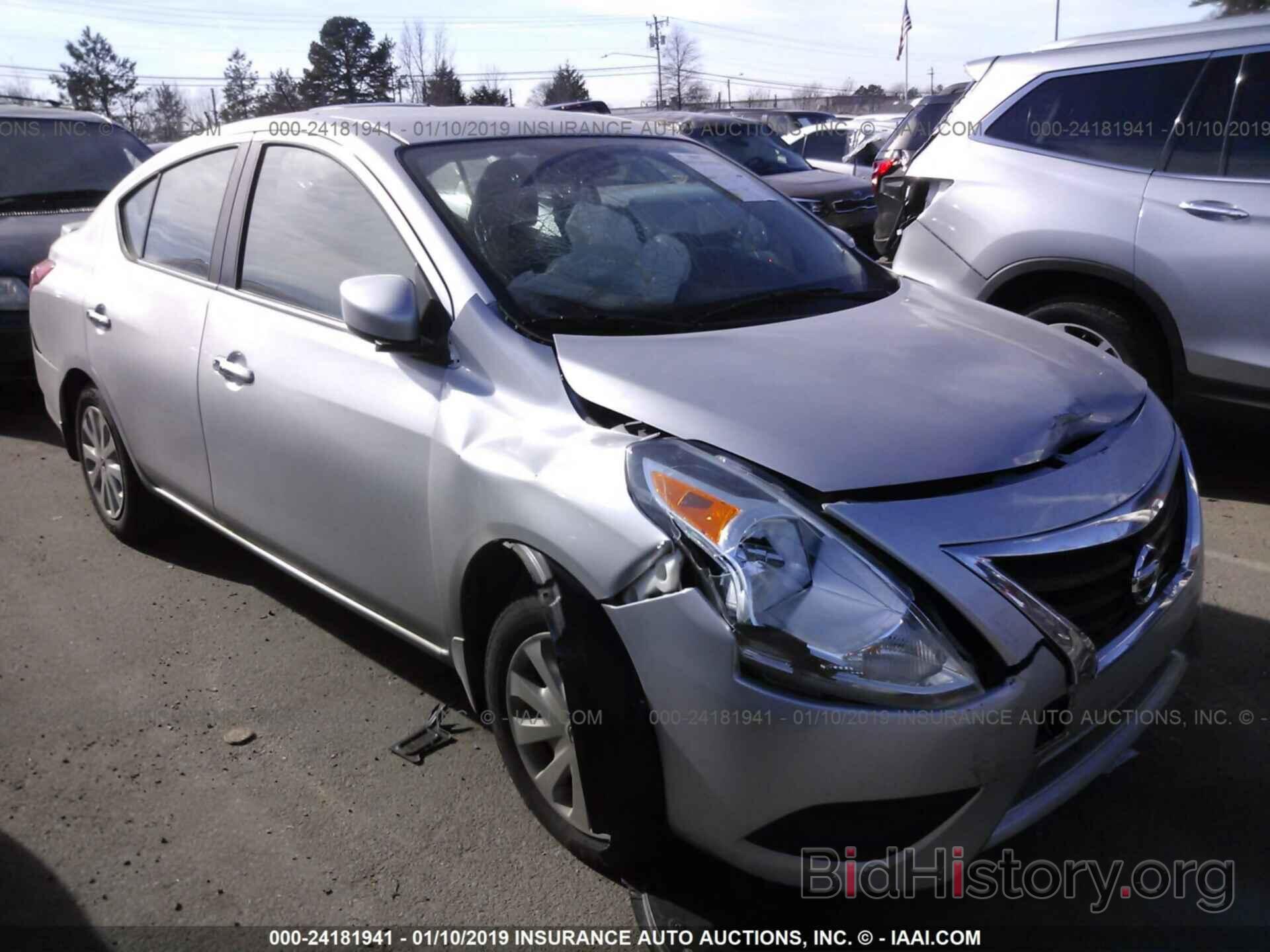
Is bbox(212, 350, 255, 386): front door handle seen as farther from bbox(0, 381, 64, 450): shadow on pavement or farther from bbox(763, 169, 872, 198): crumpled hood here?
bbox(763, 169, 872, 198): crumpled hood

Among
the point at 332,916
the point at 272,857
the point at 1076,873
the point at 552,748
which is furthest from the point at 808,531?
the point at 272,857

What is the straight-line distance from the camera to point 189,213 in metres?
4.06

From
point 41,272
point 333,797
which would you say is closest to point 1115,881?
point 333,797

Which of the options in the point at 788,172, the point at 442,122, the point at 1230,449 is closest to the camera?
the point at 442,122

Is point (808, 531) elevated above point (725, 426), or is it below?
below

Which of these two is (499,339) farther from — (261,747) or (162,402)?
(162,402)

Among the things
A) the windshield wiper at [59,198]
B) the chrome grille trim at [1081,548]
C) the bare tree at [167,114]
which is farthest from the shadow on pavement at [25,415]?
the bare tree at [167,114]

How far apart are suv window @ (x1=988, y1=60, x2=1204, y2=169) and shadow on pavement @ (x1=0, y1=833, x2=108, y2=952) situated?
485 cm

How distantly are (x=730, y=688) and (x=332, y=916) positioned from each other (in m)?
1.19

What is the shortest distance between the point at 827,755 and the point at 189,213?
316cm

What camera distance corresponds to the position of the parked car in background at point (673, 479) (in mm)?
2127

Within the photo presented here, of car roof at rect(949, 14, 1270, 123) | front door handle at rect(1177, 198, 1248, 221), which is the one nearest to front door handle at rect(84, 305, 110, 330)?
car roof at rect(949, 14, 1270, 123)

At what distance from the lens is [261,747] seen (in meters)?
3.29

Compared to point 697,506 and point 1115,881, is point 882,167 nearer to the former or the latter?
point 1115,881
